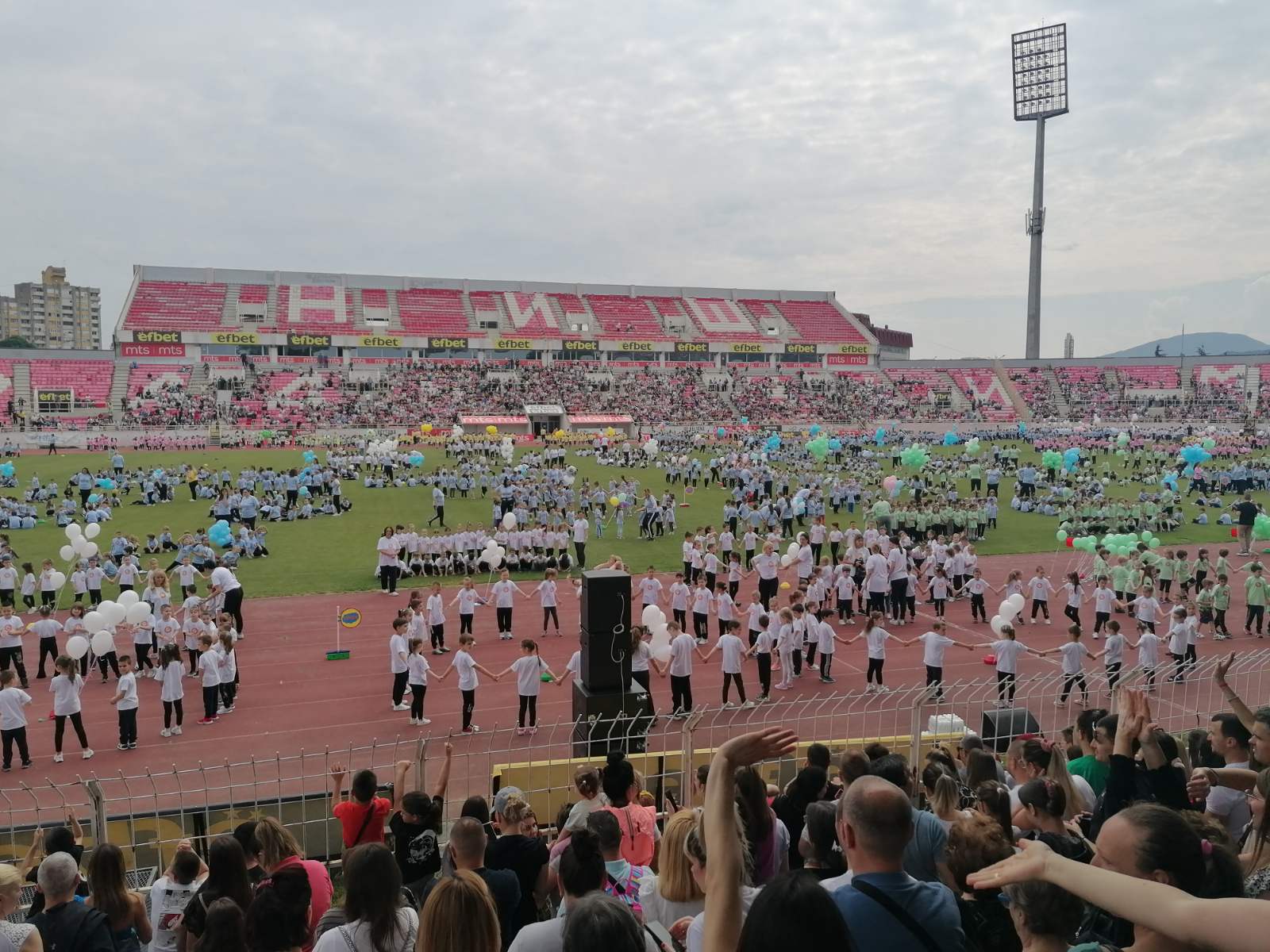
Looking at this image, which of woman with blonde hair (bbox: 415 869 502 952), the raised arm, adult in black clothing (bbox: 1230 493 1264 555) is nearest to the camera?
the raised arm

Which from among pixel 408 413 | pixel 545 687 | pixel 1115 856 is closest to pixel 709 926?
pixel 1115 856

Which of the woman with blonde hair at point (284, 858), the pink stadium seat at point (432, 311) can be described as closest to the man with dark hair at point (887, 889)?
the woman with blonde hair at point (284, 858)

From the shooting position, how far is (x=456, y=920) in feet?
9.60

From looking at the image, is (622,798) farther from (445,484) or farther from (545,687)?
(445,484)

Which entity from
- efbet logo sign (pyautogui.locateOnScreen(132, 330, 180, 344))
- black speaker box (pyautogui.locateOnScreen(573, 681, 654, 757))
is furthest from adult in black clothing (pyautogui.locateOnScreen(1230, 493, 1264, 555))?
efbet logo sign (pyautogui.locateOnScreen(132, 330, 180, 344))

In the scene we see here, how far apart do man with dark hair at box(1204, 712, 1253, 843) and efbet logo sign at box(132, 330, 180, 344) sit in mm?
69066

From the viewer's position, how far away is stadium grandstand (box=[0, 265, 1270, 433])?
56938 millimetres

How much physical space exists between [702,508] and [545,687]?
16881 mm

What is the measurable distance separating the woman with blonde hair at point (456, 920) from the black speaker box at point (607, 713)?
224 inches

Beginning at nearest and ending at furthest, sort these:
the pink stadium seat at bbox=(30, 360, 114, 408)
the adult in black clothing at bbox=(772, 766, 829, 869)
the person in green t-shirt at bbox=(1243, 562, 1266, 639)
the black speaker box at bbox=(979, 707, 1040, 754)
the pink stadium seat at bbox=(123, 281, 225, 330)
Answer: the adult in black clothing at bbox=(772, 766, 829, 869) → the black speaker box at bbox=(979, 707, 1040, 754) → the person in green t-shirt at bbox=(1243, 562, 1266, 639) → the pink stadium seat at bbox=(30, 360, 114, 408) → the pink stadium seat at bbox=(123, 281, 225, 330)

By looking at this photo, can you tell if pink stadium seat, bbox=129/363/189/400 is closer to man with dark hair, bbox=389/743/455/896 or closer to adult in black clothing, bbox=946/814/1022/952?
man with dark hair, bbox=389/743/455/896

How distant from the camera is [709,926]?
2.29m

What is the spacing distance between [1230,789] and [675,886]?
10.9ft

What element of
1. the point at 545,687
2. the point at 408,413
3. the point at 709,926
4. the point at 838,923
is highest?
the point at 408,413
